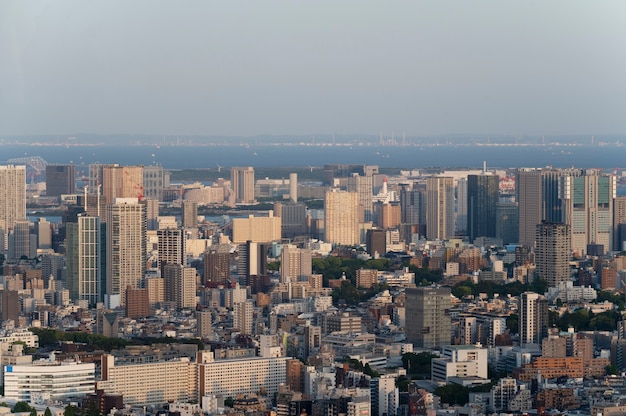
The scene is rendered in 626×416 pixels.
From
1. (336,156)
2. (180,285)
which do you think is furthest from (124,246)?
(336,156)

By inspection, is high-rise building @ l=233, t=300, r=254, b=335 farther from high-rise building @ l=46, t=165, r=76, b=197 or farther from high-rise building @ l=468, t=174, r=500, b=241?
high-rise building @ l=46, t=165, r=76, b=197

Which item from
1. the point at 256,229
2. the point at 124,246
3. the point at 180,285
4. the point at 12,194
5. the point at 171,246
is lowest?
the point at 180,285

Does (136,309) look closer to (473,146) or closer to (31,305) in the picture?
(31,305)

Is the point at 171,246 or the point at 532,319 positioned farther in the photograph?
the point at 171,246

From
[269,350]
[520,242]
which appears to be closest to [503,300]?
[269,350]

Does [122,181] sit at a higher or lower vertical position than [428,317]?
higher

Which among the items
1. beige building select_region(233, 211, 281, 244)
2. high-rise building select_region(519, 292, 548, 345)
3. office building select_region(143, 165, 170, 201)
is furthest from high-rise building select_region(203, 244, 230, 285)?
office building select_region(143, 165, 170, 201)

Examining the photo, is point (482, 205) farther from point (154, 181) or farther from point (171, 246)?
point (171, 246)
